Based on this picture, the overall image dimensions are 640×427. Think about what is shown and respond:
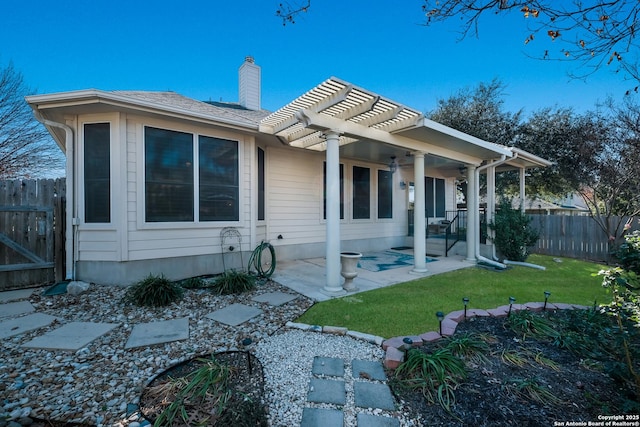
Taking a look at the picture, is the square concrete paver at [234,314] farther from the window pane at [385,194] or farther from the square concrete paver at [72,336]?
the window pane at [385,194]

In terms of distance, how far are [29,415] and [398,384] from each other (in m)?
2.62

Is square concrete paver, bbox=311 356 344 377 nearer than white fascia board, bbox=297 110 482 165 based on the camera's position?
Yes

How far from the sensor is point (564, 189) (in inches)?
475

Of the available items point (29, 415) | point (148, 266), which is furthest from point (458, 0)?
point (148, 266)

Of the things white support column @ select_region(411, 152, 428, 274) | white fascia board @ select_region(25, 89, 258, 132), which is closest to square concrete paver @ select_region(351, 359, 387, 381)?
white support column @ select_region(411, 152, 428, 274)

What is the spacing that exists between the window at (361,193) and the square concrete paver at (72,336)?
21.7 feet

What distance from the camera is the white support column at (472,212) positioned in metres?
7.28

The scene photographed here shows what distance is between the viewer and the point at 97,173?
4.75 m

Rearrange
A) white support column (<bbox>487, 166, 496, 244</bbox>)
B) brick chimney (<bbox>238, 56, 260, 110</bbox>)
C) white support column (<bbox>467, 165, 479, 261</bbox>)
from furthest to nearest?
brick chimney (<bbox>238, 56, 260, 110</bbox>), white support column (<bbox>487, 166, 496, 244</bbox>), white support column (<bbox>467, 165, 479, 261</bbox>)

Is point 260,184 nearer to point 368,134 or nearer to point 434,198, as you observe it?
point 368,134

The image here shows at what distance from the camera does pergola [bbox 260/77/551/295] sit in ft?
13.9

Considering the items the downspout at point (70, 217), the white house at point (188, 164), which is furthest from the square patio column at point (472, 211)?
the downspout at point (70, 217)

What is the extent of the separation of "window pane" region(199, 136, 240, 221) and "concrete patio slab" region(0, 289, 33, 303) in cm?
283

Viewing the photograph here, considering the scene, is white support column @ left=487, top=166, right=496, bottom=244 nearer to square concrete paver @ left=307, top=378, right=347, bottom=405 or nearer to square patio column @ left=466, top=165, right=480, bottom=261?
square patio column @ left=466, top=165, right=480, bottom=261
